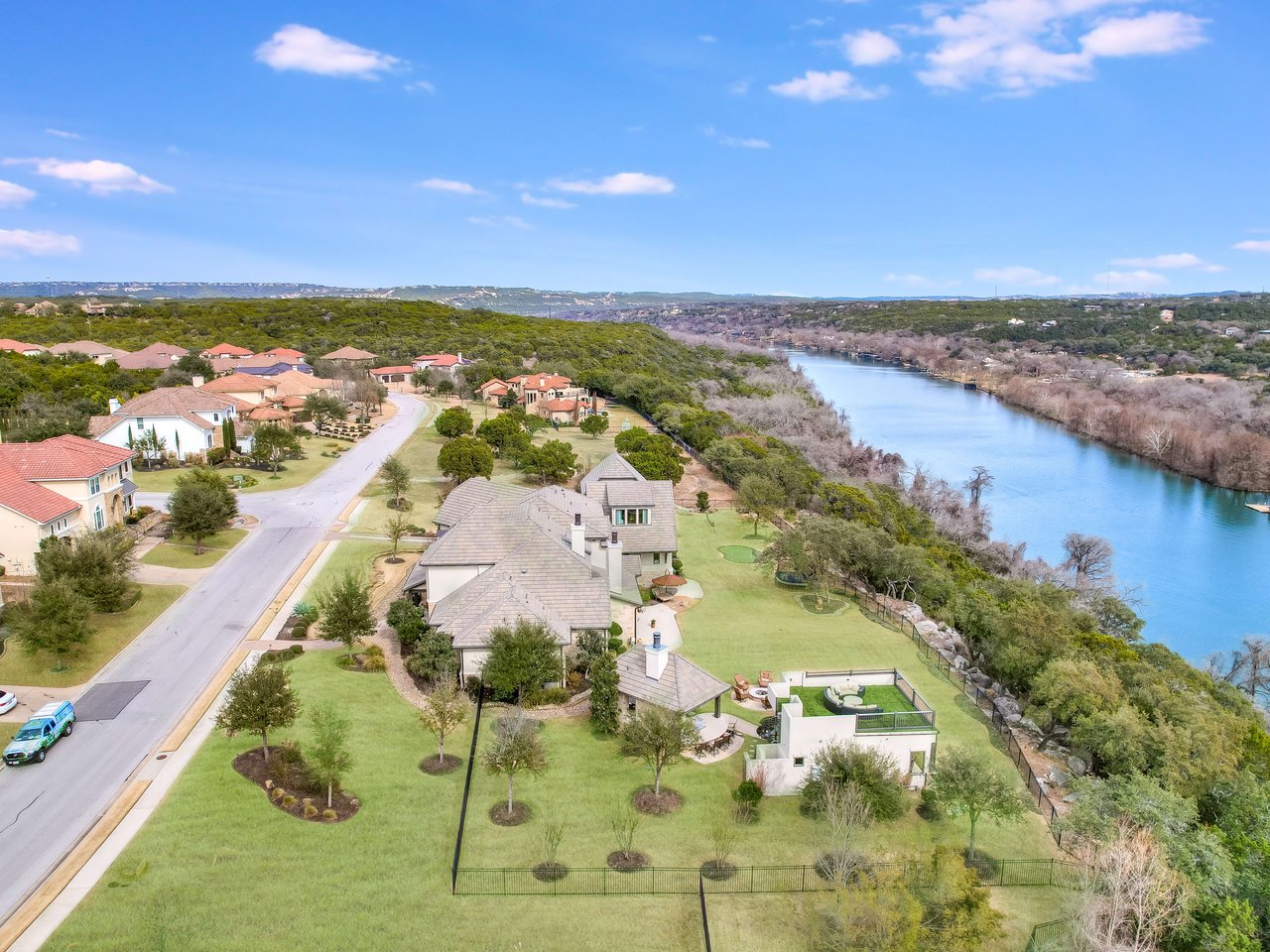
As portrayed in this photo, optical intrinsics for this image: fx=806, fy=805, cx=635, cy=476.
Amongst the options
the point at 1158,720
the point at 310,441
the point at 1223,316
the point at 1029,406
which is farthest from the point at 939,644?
the point at 1223,316

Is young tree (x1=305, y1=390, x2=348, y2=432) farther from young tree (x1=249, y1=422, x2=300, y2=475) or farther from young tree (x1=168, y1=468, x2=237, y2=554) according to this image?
young tree (x1=168, y1=468, x2=237, y2=554)

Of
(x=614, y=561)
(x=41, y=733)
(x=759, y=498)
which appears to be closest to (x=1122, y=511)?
(x=759, y=498)

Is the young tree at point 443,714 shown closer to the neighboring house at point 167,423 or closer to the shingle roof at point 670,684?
the shingle roof at point 670,684

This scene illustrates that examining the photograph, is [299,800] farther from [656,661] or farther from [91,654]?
[91,654]

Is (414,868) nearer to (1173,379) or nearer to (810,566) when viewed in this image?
(810,566)

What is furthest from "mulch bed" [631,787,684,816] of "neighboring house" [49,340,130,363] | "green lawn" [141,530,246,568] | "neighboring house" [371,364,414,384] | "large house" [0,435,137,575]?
"neighboring house" [49,340,130,363]

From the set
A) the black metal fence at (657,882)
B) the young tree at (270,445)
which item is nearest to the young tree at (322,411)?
the young tree at (270,445)
